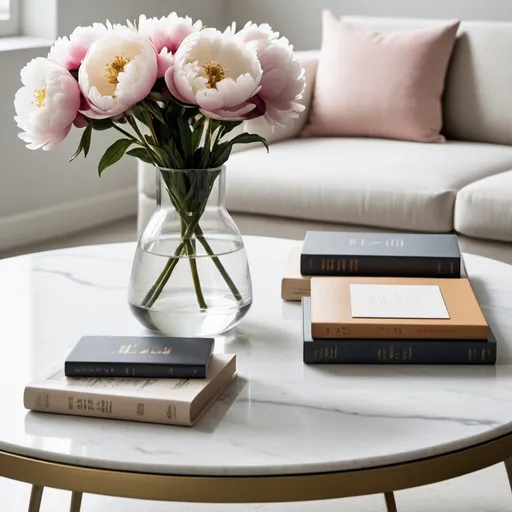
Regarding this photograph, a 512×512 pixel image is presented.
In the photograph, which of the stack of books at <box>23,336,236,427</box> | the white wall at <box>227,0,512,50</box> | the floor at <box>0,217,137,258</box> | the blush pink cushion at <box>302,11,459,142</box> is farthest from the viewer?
the white wall at <box>227,0,512,50</box>

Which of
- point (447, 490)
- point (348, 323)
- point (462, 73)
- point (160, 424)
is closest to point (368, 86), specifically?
point (462, 73)

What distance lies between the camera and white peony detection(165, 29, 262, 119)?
4.05 ft

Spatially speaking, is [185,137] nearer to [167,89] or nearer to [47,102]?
[167,89]

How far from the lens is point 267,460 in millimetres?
1032

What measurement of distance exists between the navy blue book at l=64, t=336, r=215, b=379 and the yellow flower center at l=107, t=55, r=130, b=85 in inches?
13.1

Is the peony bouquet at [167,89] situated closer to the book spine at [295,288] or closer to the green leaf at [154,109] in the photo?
the green leaf at [154,109]

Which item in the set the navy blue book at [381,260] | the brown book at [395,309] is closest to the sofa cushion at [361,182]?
the navy blue book at [381,260]

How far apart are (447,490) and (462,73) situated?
1.78 m

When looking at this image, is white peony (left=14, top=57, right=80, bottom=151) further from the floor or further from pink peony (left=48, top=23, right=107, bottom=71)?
the floor

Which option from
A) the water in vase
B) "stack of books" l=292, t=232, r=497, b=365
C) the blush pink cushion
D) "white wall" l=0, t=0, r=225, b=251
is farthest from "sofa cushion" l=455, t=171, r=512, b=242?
"white wall" l=0, t=0, r=225, b=251

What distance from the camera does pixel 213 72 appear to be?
1244 millimetres

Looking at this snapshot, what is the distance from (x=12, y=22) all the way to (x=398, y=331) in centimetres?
287

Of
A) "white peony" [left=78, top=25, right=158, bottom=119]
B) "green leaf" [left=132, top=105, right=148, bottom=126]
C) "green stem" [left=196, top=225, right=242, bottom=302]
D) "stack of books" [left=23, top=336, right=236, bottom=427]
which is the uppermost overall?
"white peony" [left=78, top=25, right=158, bottom=119]

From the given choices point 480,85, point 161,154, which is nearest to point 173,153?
point 161,154
